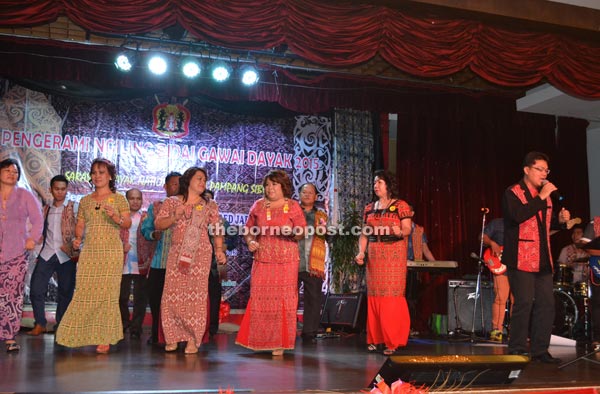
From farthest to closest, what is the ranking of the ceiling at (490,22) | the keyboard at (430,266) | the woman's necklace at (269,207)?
the keyboard at (430,266)
the ceiling at (490,22)
the woman's necklace at (269,207)

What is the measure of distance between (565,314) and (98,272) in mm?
5882

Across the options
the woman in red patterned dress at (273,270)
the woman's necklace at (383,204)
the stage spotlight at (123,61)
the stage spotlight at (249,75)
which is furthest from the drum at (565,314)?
the stage spotlight at (123,61)

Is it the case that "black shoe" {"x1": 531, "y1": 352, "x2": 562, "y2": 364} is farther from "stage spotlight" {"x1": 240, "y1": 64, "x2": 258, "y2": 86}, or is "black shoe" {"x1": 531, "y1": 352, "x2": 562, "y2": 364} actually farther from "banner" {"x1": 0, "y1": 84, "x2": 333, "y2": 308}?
"stage spotlight" {"x1": 240, "y1": 64, "x2": 258, "y2": 86}

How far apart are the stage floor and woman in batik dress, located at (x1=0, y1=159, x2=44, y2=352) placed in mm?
277

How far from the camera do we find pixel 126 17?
16.9 ft

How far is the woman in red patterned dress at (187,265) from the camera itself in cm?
544

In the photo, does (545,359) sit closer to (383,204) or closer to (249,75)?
(383,204)

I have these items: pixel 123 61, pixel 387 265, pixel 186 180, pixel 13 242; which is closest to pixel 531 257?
pixel 387 265

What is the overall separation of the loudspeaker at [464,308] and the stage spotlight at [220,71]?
3.74 meters

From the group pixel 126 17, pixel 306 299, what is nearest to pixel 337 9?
pixel 126 17

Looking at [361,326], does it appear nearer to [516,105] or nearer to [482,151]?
[482,151]

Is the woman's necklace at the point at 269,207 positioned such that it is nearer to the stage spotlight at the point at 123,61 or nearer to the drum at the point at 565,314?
the stage spotlight at the point at 123,61

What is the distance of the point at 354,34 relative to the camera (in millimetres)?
5668

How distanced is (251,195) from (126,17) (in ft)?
13.6
